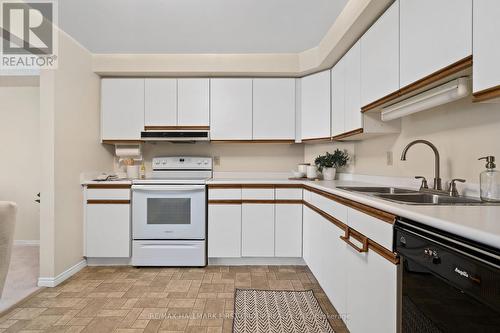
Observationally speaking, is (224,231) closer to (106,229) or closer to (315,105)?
(106,229)

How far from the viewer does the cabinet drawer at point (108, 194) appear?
9.25 feet

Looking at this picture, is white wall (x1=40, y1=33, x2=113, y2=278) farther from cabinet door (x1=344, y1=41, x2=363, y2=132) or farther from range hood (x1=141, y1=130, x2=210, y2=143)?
cabinet door (x1=344, y1=41, x2=363, y2=132)

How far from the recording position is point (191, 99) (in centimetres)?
314

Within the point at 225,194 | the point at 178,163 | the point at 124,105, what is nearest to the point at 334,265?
the point at 225,194

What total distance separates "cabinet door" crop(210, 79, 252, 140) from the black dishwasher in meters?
2.30

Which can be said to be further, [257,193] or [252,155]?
[252,155]

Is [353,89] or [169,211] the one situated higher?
[353,89]

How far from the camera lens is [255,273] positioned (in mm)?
2693

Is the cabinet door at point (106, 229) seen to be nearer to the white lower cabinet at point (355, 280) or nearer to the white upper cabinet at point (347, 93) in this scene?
the white lower cabinet at point (355, 280)

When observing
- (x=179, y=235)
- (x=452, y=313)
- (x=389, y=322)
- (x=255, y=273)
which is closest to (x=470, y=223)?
(x=452, y=313)

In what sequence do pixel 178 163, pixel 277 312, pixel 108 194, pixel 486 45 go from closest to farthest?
1. pixel 486 45
2. pixel 277 312
3. pixel 108 194
4. pixel 178 163

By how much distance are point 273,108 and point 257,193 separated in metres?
1.04

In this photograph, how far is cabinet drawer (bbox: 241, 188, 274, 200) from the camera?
2838mm

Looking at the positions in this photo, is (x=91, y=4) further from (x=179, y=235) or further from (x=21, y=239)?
(x=21, y=239)
